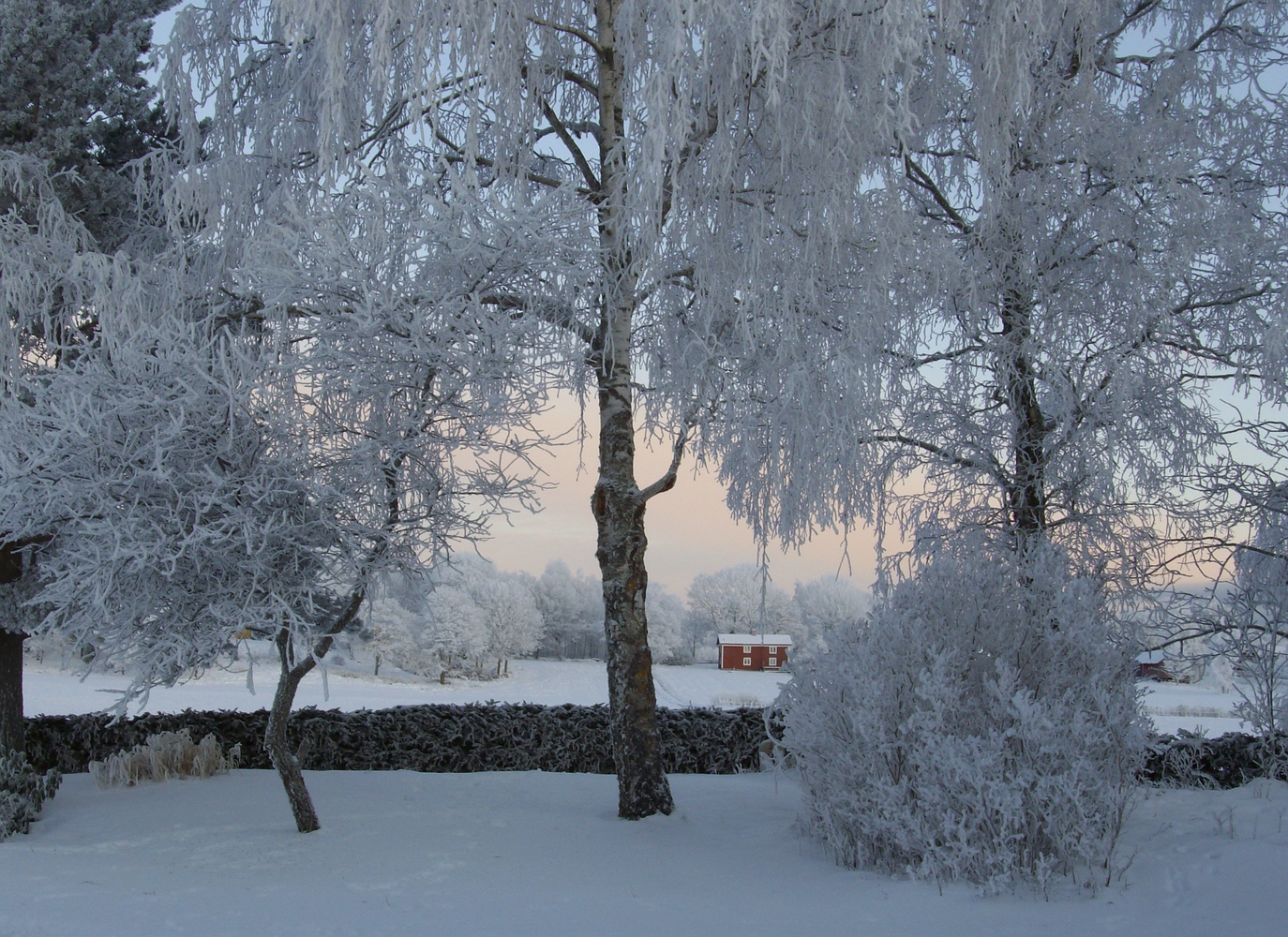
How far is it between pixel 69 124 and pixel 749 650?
76.1ft

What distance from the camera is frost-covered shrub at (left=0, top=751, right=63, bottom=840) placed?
6.01 meters

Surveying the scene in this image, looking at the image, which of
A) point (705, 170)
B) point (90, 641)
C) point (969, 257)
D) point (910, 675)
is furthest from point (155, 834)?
point (969, 257)

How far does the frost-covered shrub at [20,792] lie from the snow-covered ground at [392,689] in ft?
3.98

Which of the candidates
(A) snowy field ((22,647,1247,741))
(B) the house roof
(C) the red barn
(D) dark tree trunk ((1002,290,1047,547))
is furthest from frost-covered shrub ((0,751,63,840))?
(B) the house roof

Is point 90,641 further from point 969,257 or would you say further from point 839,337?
point 969,257

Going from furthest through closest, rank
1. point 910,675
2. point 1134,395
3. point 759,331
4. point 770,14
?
point 1134,395 → point 759,331 → point 910,675 → point 770,14

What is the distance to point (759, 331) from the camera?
5863 millimetres

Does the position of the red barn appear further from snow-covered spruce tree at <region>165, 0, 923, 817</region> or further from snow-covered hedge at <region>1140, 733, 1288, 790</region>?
snow-covered spruce tree at <region>165, 0, 923, 817</region>

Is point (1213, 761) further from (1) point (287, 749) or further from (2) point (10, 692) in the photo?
(2) point (10, 692)

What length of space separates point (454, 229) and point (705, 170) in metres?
1.46

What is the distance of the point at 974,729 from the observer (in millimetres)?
4855

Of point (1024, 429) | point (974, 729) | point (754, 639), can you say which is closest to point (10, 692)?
point (974, 729)

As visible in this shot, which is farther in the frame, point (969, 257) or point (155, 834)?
point (969, 257)

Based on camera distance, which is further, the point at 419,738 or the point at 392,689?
the point at 392,689
